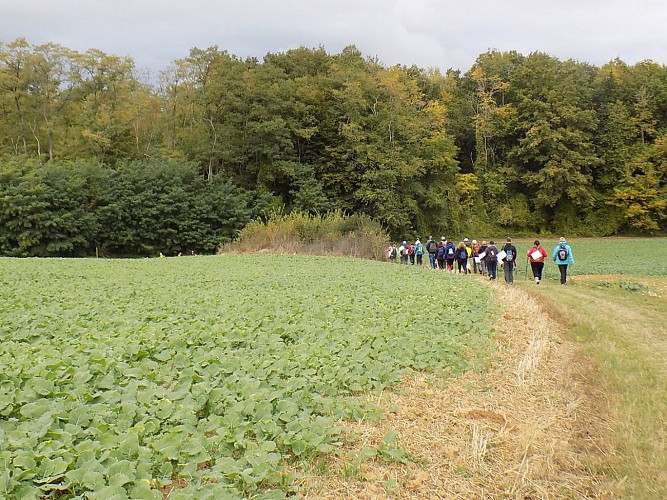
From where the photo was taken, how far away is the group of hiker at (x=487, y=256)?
1833cm

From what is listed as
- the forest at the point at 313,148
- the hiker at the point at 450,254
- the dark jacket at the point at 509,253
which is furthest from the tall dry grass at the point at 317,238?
the dark jacket at the point at 509,253

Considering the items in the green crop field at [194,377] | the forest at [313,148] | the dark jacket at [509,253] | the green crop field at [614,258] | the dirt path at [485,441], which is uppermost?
the forest at [313,148]

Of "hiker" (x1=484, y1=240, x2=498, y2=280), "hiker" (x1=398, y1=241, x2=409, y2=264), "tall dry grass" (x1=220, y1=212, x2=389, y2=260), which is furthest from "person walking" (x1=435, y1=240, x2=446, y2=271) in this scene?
"tall dry grass" (x1=220, y1=212, x2=389, y2=260)

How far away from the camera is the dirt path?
410 cm

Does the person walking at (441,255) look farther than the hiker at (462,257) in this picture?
Yes

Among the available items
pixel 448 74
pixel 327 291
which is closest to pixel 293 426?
pixel 327 291

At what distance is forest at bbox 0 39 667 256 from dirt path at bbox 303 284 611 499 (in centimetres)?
3875

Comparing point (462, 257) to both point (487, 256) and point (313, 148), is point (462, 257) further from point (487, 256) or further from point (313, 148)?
point (313, 148)

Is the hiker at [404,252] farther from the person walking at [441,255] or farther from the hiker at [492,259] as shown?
the hiker at [492,259]

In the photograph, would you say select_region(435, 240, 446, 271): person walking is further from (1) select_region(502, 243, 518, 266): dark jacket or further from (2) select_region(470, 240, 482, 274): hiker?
(1) select_region(502, 243, 518, 266): dark jacket

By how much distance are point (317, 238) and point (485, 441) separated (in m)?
28.5

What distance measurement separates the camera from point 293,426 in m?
4.42

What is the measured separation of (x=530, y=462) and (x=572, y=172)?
192 feet

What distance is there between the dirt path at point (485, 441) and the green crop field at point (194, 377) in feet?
1.09
